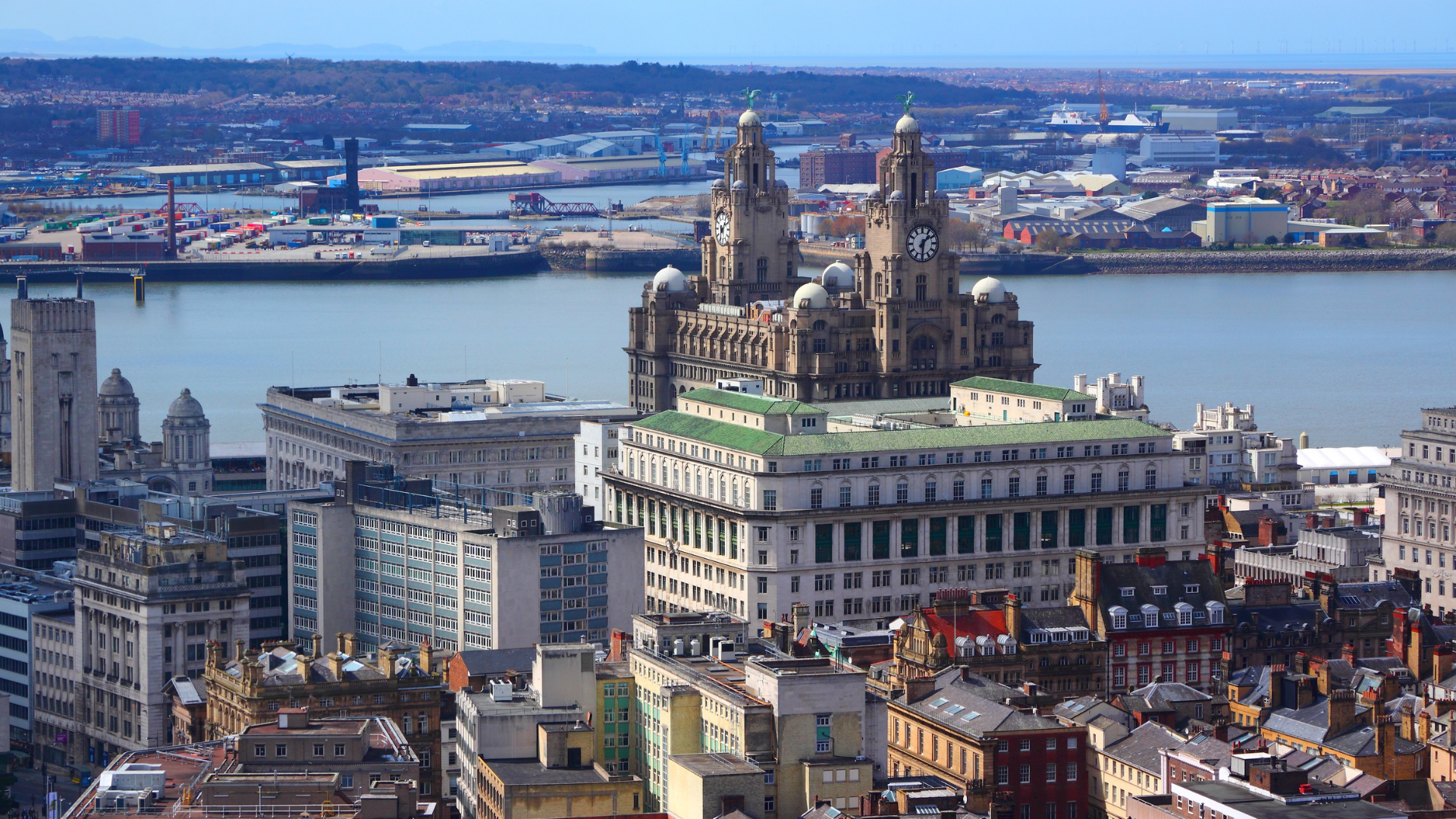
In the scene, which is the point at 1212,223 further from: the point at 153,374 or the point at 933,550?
the point at 933,550

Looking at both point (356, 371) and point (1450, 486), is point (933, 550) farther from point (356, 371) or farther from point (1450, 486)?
point (356, 371)

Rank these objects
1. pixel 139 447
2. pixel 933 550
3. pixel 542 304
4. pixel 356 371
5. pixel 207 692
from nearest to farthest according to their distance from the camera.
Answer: pixel 207 692 → pixel 933 550 → pixel 139 447 → pixel 356 371 → pixel 542 304

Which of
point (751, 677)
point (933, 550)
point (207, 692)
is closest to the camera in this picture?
point (751, 677)

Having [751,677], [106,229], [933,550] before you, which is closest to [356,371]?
[933,550]

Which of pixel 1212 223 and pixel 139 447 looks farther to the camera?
pixel 1212 223

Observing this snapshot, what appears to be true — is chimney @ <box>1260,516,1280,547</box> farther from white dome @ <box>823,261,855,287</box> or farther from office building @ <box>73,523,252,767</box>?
office building @ <box>73,523,252,767</box>
